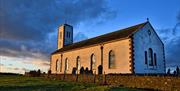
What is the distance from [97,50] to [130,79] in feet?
47.9

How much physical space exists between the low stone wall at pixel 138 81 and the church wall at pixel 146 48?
6537 mm

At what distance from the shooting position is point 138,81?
20484mm

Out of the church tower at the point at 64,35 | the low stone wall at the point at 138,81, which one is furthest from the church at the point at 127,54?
the church tower at the point at 64,35

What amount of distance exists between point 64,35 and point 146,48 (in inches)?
1154

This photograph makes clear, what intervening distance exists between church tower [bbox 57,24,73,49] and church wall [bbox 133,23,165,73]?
92.8ft

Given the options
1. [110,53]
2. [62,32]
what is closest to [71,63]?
[110,53]

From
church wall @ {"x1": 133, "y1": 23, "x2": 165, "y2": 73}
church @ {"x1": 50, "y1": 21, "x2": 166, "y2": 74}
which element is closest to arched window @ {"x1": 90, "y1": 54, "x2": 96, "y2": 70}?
church @ {"x1": 50, "y1": 21, "x2": 166, "y2": 74}

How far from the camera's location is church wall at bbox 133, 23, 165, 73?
29.7 meters

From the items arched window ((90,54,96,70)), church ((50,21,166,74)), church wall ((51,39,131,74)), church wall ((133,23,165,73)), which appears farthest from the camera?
arched window ((90,54,96,70))

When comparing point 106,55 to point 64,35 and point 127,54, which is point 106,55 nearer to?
point 127,54

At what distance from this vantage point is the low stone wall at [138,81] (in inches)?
696

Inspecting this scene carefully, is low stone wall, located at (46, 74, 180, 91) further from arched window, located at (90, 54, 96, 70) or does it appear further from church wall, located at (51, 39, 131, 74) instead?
arched window, located at (90, 54, 96, 70)

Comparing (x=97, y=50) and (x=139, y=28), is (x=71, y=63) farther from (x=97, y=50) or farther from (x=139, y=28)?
(x=139, y=28)

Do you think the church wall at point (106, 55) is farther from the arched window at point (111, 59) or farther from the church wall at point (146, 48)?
the church wall at point (146, 48)
